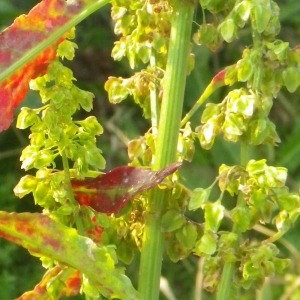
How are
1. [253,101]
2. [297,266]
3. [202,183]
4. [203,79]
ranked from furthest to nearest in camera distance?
1. [203,79]
2. [202,183]
3. [297,266]
4. [253,101]

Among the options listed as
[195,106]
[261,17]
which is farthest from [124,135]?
[261,17]

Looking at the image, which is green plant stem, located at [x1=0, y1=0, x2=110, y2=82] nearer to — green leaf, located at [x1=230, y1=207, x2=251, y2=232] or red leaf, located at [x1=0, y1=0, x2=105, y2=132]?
red leaf, located at [x1=0, y1=0, x2=105, y2=132]

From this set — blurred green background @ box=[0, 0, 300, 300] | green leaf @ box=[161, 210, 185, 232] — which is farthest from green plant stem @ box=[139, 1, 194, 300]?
blurred green background @ box=[0, 0, 300, 300]

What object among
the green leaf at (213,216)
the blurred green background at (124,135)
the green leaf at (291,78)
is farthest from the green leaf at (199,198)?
the blurred green background at (124,135)

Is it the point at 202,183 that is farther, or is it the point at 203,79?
the point at 203,79

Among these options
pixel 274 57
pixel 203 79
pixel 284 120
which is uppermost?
pixel 203 79

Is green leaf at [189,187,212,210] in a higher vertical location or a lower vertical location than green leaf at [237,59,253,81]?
lower

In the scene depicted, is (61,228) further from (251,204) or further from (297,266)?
(297,266)

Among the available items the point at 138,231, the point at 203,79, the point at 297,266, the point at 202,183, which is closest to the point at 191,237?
the point at 138,231
